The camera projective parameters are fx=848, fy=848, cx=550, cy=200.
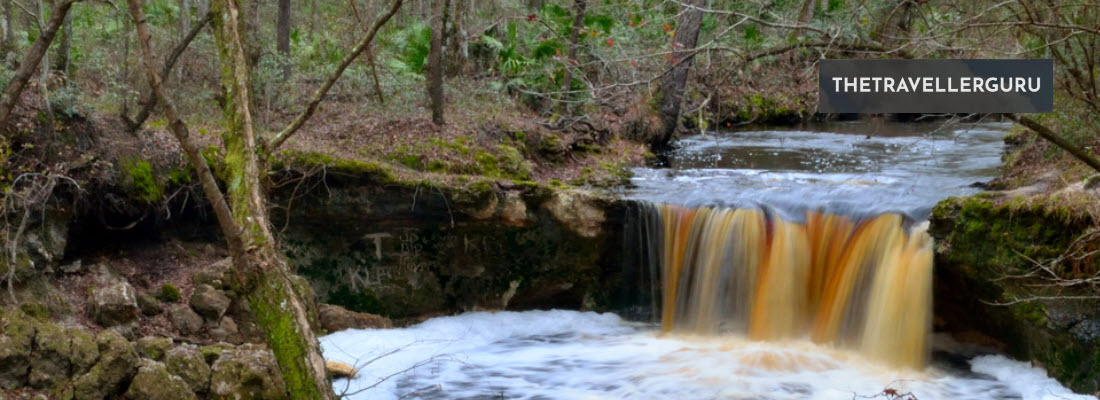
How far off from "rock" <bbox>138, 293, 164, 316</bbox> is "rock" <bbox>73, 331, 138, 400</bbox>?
1.64m

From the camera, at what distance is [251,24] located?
43.8ft

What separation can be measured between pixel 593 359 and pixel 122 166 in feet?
17.8

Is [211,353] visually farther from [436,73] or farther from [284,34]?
[284,34]

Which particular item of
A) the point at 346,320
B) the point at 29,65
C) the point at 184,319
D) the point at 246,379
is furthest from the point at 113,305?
the point at 346,320

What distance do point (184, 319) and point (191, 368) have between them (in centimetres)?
182

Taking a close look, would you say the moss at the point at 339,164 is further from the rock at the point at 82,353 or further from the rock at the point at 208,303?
the rock at the point at 82,353

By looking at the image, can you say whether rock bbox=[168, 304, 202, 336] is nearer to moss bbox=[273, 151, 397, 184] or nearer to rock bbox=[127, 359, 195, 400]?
rock bbox=[127, 359, 195, 400]

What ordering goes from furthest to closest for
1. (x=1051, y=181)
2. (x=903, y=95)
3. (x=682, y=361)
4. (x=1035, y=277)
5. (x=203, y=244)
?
(x=203, y=244)
(x=682, y=361)
(x=1051, y=181)
(x=1035, y=277)
(x=903, y=95)

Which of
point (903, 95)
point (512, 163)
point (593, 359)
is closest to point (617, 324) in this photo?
point (593, 359)

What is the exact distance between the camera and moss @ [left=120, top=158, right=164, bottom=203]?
9055mm

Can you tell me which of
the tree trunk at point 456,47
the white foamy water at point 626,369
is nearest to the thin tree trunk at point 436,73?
the white foamy water at point 626,369

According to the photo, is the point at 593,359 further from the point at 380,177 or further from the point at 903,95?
the point at 903,95

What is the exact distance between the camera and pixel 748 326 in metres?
9.63

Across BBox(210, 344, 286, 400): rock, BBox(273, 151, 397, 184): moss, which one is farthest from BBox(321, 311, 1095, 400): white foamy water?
BBox(273, 151, 397, 184): moss
